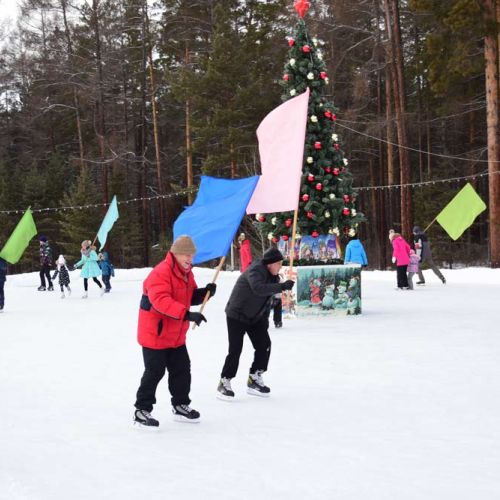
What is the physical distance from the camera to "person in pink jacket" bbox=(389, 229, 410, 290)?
55.5ft

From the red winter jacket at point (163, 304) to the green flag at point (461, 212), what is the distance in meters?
13.7

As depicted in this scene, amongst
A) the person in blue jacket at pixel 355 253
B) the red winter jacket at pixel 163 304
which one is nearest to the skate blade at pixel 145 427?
the red winter jacket at pixel 163 304

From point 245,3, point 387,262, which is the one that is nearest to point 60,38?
point 245,3

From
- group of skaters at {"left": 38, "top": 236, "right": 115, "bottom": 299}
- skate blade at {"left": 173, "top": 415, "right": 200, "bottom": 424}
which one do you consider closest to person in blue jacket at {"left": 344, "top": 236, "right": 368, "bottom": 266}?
group of skaters at {"left": 38, "top": 236, "right": 115, "bottom": 299}

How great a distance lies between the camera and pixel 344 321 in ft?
38.2

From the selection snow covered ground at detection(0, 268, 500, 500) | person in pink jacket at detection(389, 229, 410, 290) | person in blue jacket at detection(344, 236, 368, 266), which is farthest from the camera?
person in blue jacket at detection(344, 236, 368, 266)

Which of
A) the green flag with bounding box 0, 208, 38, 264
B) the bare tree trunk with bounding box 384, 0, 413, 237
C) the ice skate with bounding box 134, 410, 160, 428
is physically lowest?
the ice skate with bounding box 134, 410, 160, 428

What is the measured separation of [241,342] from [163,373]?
1059 millimetres

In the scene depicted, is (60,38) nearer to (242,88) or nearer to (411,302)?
(242,88)

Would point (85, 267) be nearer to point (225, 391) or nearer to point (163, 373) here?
point (225, 391)

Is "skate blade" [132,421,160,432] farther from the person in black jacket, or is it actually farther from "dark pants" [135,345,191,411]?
the person in black jacket

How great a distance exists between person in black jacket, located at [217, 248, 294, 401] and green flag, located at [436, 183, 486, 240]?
12.5m

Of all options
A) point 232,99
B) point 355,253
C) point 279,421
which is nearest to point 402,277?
point 355,253

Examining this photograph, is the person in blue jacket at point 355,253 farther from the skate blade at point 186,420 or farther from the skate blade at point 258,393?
the skate blade at point 186,420
